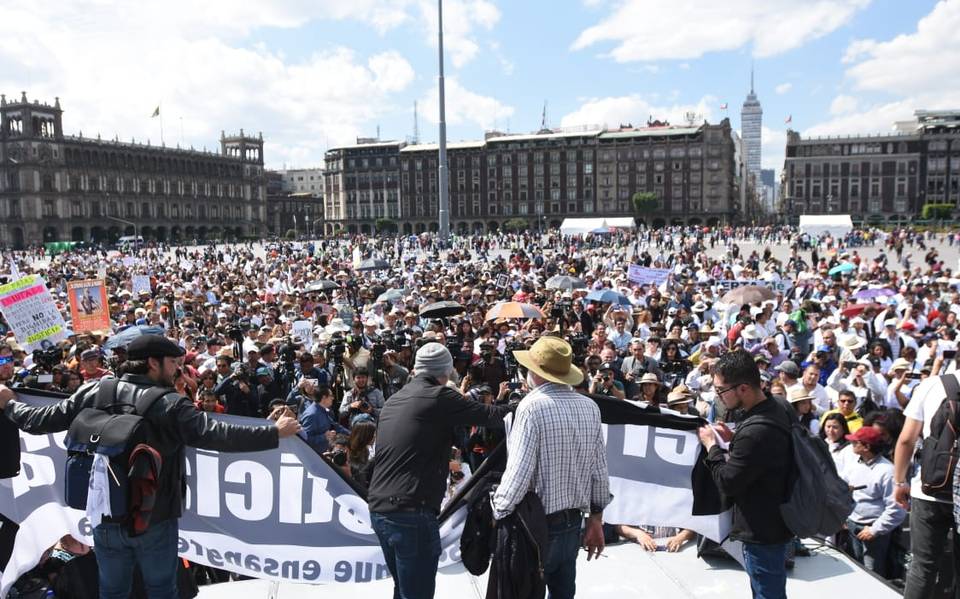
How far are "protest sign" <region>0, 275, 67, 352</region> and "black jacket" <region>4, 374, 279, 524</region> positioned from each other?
7.54 meters

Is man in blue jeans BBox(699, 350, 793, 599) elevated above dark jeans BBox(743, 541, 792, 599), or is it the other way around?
man in blue jeans BBox(699, 350, 793, 599)

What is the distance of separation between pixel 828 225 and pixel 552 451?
42742mm

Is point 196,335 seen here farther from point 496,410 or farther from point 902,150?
point 902,150

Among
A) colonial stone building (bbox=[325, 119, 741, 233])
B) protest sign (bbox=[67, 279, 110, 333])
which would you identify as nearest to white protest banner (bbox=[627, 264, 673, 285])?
protest sign (bbox=[67, 279, 110, 333])

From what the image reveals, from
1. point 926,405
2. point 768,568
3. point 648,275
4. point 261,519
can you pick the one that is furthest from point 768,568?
point 648,275

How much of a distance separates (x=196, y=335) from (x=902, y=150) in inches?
4671

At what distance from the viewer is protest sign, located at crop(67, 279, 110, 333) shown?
11.9 metres

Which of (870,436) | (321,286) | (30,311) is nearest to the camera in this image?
(870,436)

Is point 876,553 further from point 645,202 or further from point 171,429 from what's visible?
point 645,202

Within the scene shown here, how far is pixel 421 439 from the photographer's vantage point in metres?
3.48

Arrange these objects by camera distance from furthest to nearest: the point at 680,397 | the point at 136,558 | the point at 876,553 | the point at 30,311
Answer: the point at 30,311 < the point at 680,397 < the point at 876,553 < the point at 136,558

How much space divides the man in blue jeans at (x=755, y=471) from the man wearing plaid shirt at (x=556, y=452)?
23.0 inches

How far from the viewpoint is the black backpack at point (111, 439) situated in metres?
3.16

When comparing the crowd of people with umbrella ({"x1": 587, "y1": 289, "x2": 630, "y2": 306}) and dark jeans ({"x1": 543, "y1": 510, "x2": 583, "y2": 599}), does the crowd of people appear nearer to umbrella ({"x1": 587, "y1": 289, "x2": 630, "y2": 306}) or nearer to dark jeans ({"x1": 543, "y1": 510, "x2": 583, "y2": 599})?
umbrella ({"x1": 587, "y1": 289, "x2": 630, "y2": 306})
